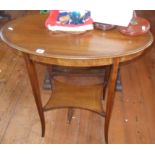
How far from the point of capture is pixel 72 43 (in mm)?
1140

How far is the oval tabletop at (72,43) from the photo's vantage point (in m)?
1.05

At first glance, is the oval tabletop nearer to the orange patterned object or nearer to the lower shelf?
the orange patterned object

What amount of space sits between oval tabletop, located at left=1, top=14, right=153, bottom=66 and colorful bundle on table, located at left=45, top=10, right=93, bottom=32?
0.03 m

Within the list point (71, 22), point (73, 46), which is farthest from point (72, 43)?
point (71, 22)

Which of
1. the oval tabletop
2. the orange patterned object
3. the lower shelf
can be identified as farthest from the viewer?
the lower shelf

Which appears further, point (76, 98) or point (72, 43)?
point (76, 98)

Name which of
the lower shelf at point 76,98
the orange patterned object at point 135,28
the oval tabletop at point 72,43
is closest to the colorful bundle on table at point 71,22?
the oval tabletop at point 72,43

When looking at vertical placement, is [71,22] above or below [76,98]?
above

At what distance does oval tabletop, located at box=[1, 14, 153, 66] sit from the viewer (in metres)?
1.05

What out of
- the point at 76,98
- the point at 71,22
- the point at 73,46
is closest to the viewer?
the point at 73,46

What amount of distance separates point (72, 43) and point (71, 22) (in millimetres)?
150

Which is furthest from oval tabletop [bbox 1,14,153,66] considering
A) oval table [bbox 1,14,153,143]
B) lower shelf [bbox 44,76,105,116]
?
lower shelf [bbox 44,76,105,116]

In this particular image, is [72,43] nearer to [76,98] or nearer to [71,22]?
[71,22]

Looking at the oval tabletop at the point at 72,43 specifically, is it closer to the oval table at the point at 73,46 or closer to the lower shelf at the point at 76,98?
the oval table at the point at 73,46
